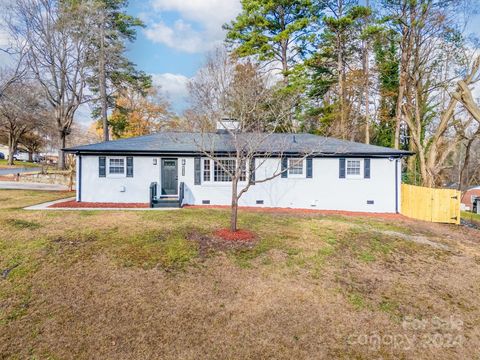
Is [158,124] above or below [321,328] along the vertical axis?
above

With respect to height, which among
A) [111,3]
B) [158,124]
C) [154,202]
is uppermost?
[111,3]

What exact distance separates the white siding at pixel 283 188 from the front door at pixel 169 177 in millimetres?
289

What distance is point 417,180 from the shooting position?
758 inches

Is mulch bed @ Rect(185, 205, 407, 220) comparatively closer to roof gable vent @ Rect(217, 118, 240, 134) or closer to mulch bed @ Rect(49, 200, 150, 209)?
mulch bed @ Rect(49, 200, 150, 209)

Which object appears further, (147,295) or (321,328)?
(147,295)

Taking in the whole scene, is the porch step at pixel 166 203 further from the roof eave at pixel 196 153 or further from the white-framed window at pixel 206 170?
the roof eave at pixel 196 153

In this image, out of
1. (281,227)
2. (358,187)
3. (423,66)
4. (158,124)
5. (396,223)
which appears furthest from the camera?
(158,124)

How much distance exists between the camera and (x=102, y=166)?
A: 12961 millimetres

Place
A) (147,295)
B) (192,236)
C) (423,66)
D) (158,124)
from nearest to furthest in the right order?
1. (147,295)
2. (192,236)
3. (423,66)
4. (158,124)

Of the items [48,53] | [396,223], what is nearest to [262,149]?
[396,223]

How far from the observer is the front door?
13.2m

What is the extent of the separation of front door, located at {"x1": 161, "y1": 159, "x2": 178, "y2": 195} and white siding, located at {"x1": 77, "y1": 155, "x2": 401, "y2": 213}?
289 mm

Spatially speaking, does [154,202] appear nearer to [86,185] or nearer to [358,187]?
[86,185]

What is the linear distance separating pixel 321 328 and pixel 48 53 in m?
28.2
